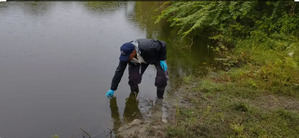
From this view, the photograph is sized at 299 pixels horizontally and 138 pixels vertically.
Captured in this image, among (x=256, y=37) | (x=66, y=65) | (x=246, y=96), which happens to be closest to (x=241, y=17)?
(x=256, y=37)

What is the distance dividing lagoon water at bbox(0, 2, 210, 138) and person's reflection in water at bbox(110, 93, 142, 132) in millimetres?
60

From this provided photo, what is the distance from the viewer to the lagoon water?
4.68 m

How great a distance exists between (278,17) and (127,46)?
5138 mm

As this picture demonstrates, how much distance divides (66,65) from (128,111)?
255 centimetres

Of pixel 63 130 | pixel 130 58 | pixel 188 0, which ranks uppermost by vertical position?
pixel 188 0

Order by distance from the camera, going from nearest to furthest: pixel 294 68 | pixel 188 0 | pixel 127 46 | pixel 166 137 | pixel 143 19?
pixel 166 137, pixel 127 46, pixel 294 68, pixel 188 0, pixel 143 19

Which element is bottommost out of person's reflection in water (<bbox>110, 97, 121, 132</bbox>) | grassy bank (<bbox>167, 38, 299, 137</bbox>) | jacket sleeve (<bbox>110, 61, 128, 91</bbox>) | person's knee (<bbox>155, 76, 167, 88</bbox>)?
person's reflection in water (<bbox>110, 97, 121, 132</bbox>)

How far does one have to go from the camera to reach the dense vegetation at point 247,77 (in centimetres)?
439

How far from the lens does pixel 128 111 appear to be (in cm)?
504

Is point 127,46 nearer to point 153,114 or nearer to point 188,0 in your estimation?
point 153,114

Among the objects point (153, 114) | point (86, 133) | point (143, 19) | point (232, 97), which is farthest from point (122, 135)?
point (143, 19)

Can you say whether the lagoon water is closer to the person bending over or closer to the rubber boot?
the rubber boot

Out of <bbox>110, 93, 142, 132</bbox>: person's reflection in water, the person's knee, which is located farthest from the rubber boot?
<bbox>110, 93, 142, 132</bbox>: person's reflection in water

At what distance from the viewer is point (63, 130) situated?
14.5 feet
